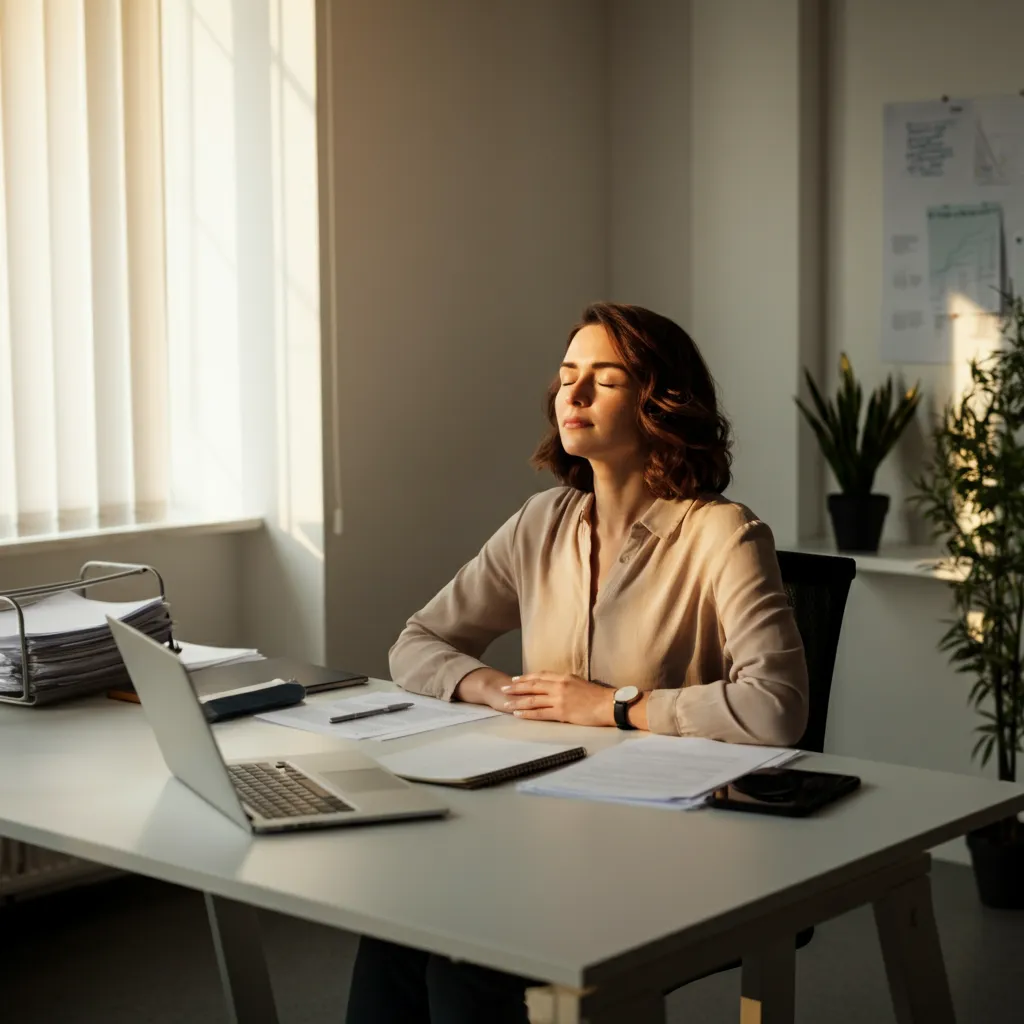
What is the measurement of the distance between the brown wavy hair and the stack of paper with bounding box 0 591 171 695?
3.09 feet

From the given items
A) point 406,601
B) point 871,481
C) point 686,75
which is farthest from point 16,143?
point 871,481

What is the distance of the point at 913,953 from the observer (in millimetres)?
1936

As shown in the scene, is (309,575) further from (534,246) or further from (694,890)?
(694,890)

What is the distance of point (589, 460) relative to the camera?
2.65 m

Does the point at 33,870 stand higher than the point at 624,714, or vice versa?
Answer: the point at 624,714

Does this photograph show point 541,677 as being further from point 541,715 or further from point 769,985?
point 769,985

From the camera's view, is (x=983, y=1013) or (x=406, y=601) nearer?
(x=983, y=1013)

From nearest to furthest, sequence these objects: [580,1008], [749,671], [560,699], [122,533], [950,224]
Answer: [580,1008], [749,671], [560,699], [122,533], [950,224]

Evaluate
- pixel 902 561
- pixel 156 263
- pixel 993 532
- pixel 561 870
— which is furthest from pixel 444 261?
pixel 561 870

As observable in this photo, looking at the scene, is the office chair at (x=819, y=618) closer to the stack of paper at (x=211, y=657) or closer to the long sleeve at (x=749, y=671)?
the long sleeve at (x=749, y=671)

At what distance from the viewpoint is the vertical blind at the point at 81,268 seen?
3.55 meters

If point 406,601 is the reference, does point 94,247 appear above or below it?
above

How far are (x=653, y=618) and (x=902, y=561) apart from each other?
1.64 metres

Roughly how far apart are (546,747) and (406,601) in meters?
1.96
